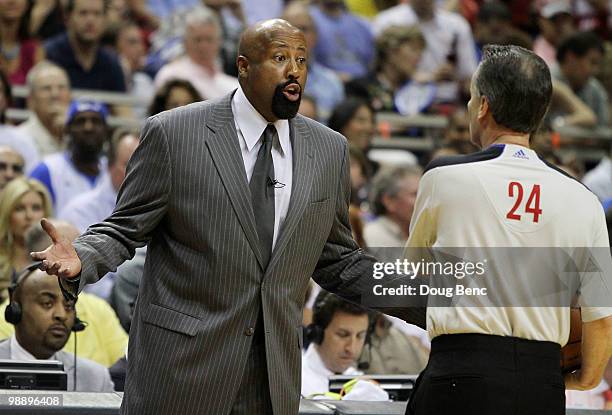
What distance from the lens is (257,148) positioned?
366cm

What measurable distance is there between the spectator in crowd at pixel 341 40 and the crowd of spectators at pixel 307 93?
13 millimetres

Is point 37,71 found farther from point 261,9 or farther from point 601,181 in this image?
point 601,181

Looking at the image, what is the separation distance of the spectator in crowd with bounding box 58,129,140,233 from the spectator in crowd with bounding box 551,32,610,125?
16.4 ft

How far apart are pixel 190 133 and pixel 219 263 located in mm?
401

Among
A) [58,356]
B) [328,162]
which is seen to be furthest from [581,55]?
[328,162]

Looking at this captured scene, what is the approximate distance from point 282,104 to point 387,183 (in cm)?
452

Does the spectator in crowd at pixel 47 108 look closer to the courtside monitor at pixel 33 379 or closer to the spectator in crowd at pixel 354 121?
the spectator in crowd at pixel 354 121

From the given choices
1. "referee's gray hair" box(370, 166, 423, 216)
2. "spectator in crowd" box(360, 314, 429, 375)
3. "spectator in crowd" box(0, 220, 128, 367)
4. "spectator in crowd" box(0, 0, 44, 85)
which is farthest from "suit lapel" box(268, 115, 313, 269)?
"spectator in crowd" box(0, 0, 44, 85)

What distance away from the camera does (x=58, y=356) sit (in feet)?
18.1

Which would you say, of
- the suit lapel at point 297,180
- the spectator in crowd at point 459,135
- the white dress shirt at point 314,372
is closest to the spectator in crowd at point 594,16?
the spectator in crowd at point 459,135

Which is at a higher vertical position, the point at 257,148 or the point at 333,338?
the point at 257,148

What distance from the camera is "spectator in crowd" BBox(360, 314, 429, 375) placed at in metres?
6.33

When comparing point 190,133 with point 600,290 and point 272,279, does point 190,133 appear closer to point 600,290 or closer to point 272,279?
point 272,279

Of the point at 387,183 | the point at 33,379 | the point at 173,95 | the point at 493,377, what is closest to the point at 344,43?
the point at 173,95
